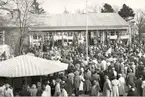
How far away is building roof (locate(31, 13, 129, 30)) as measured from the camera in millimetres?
44812

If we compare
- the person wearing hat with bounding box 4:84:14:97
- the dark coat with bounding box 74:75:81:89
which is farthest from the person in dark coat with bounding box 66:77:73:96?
the person wearing hat with bounding box 4:84:14:97

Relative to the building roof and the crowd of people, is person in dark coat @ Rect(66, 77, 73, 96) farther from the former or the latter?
the building roof

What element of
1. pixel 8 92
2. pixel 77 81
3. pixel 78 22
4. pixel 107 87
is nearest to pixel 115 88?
pixel 107 87

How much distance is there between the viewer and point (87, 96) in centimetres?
1798

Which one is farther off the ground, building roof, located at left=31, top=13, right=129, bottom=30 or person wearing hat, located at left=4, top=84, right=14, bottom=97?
building roof, located at left=31, top=13, right=129, bottom=30

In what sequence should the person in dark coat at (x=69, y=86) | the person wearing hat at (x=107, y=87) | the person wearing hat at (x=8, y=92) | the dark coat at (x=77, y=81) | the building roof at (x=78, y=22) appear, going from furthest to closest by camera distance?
the building roof at (x=78, y=22) < the dark coat at (x=77, y=81) < the person in dark coat at (x=69, y=86) < the person wearing hat at (x=107, y=87) < the person wearing hat at (x=8, y=92)

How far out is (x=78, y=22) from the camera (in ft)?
153

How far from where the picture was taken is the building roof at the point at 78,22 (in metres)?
44.8

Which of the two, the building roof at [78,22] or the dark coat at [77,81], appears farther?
the building roof at [78,22]

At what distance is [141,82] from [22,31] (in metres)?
19.6

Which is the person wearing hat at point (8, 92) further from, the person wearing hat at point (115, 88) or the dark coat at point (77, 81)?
the person wearing hat at point (115, 88)

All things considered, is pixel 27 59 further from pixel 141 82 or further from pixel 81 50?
pixel 81 50

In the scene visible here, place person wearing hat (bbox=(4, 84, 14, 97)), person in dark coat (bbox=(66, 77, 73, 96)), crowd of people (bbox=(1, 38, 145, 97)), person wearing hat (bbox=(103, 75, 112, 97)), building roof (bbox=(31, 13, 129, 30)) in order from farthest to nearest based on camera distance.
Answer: building roof (bbox=(31, 13, 129, 30)), person in dark coat (bbox=(66, 77, 73, 96)), person wearing hat (bbox=(103, 75, 112, 97)), crowd of people (bbox=(1, 38, 145, 97)), person wearing hat (bbox=(4, 84, 14, 97))

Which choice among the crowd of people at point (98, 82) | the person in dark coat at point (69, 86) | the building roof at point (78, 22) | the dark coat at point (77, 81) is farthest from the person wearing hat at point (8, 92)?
the building roof at point (78, 22)
